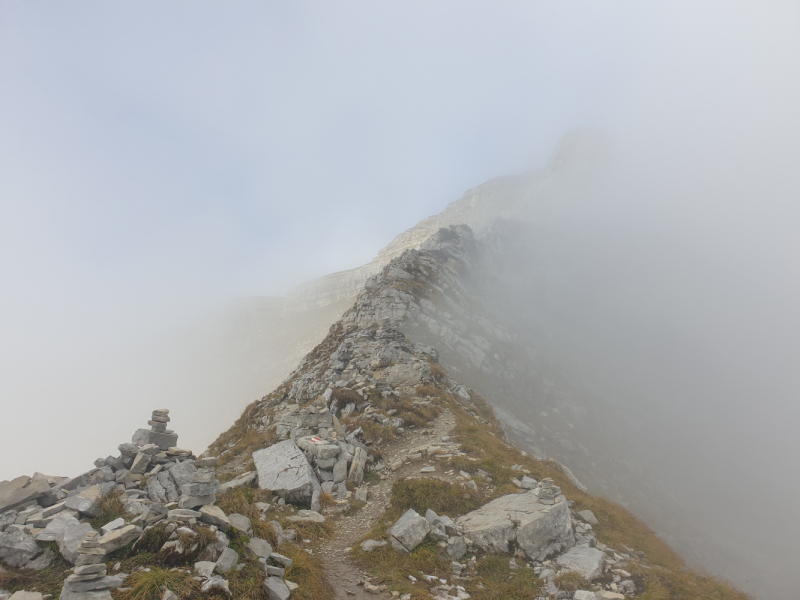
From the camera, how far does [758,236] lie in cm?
10025

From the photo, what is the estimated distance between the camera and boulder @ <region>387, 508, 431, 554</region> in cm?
974

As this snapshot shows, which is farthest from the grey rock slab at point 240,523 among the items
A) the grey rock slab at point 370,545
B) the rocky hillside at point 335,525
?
the grey rock slab at point 370,545

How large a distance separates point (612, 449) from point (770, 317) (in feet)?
240

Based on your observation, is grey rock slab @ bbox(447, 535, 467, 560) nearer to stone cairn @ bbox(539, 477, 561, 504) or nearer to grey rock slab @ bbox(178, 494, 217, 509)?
stone cairn @ bbox(539, 477, 561, 504)

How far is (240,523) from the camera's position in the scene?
858cm

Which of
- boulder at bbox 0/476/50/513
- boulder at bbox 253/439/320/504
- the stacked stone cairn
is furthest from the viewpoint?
boulder at bbox 253/439/320/504

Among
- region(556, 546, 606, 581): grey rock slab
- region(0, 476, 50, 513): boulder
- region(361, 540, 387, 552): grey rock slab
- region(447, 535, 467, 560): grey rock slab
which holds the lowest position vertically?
region(556, 546, 606, 581): grey rock slab

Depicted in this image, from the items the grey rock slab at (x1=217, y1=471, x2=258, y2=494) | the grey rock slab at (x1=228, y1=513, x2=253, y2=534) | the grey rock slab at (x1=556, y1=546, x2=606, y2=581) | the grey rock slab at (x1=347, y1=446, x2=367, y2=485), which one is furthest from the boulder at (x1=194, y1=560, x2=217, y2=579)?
the grey rock slab at (x1=556, y1=546, x2=606, y2=581)

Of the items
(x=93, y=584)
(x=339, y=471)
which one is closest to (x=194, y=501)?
(x=93, y=584)

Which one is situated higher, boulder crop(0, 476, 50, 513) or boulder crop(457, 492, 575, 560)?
boulder crop(0, 476, 50, 513)

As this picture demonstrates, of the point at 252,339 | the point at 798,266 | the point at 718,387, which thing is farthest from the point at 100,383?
the point at 798,266

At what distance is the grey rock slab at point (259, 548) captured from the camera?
7793mm

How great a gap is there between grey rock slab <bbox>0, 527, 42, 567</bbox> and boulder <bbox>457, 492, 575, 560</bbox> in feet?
33.5

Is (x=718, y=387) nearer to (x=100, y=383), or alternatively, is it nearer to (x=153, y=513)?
(x=153, y=513)
